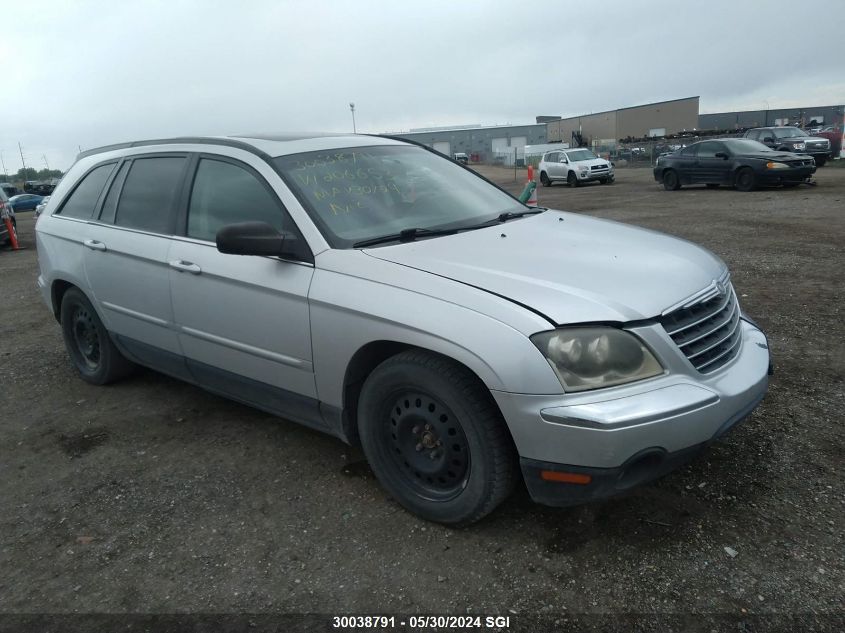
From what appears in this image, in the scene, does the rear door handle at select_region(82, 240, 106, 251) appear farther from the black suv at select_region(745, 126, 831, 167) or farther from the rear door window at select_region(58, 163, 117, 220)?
the black suv at select_region(745, 126, 831, 167)

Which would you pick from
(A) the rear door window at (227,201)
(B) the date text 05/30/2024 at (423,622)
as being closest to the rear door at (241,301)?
(A) the rear door window at (227,201)

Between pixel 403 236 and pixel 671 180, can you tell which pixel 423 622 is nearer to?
pixel 403 236

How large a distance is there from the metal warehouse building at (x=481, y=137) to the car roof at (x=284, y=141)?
2733 inches

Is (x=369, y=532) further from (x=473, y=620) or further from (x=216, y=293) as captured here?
(x=216, y=293)

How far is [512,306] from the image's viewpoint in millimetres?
2445

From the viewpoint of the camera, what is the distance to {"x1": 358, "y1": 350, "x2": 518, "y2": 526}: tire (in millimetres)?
2539

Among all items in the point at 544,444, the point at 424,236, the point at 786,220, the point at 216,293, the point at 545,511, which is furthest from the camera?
the point at 786,220

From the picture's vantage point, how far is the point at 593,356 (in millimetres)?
2389

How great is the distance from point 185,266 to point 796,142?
24.9 metres

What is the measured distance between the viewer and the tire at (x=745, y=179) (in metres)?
16.3

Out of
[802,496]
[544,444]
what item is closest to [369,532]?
[544,444]

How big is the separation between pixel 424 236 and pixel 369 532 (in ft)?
4.51

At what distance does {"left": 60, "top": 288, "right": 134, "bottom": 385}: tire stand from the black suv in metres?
23.5

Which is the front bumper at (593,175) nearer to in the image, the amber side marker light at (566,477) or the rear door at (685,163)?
the rear door at (685,163)
